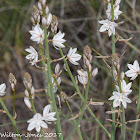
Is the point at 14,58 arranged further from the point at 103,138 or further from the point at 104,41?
the point at 103,138

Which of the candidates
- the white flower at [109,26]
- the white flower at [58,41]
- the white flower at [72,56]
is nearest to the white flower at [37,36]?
the white flower at [58,41]

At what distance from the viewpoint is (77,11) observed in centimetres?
322

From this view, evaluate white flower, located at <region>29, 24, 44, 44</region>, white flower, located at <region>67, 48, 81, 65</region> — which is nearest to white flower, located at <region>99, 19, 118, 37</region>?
white flower, located at <region>67, 48, 81, 65</region>

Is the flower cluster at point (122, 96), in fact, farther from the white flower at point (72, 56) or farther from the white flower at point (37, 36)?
the white flower at point (37, 36)

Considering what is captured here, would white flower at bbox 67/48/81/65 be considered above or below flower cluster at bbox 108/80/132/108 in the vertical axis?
above

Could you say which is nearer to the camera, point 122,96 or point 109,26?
point 122,96

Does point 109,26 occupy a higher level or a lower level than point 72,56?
higher

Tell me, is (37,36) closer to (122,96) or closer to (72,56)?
(72,56)

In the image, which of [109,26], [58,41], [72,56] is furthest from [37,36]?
[109,26]

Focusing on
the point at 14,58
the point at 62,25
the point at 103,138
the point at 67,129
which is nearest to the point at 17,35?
the point at 14,58

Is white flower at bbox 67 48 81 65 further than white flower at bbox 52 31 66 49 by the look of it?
Yes

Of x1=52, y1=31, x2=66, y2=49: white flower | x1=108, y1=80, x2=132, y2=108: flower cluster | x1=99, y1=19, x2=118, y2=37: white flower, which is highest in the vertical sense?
x1=99, y1=19, x2=118, y2=37: white flower

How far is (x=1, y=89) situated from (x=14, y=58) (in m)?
2.19

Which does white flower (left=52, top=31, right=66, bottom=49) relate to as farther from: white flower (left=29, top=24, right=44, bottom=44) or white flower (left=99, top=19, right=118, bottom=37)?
white flower (left=99, top=19, right=118, bottom=37)
